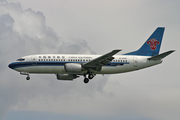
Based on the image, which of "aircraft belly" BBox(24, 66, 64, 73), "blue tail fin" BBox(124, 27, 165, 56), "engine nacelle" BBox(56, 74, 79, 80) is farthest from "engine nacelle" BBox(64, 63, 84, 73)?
"blue tail fin" BBox(124, 27, 165, 56)

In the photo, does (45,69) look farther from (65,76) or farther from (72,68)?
(65,76)

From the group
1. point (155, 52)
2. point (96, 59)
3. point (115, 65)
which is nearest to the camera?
point (96, 59)

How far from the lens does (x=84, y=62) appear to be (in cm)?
6359

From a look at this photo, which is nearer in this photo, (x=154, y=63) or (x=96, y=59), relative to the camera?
(x=96, y=59)

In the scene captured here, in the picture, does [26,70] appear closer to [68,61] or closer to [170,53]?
[68,61]

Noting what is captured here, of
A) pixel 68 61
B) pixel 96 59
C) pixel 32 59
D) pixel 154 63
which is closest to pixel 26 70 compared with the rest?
pixel 32 59

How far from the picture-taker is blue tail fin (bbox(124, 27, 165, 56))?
2697 inches

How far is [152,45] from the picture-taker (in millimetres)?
69625

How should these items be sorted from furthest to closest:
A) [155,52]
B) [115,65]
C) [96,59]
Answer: [155,52]
[115,65]
[96,59]

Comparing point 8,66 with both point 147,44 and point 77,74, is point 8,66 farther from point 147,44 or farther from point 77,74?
point 147,44

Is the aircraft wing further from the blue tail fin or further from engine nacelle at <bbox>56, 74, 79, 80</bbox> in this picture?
the blue tail fin

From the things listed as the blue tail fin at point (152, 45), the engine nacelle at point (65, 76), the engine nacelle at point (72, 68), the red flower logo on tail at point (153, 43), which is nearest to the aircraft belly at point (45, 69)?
the engine nacelle at point (72, 68)

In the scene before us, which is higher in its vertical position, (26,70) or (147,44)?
(147,44)

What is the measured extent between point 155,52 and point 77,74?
15503 millimetres
